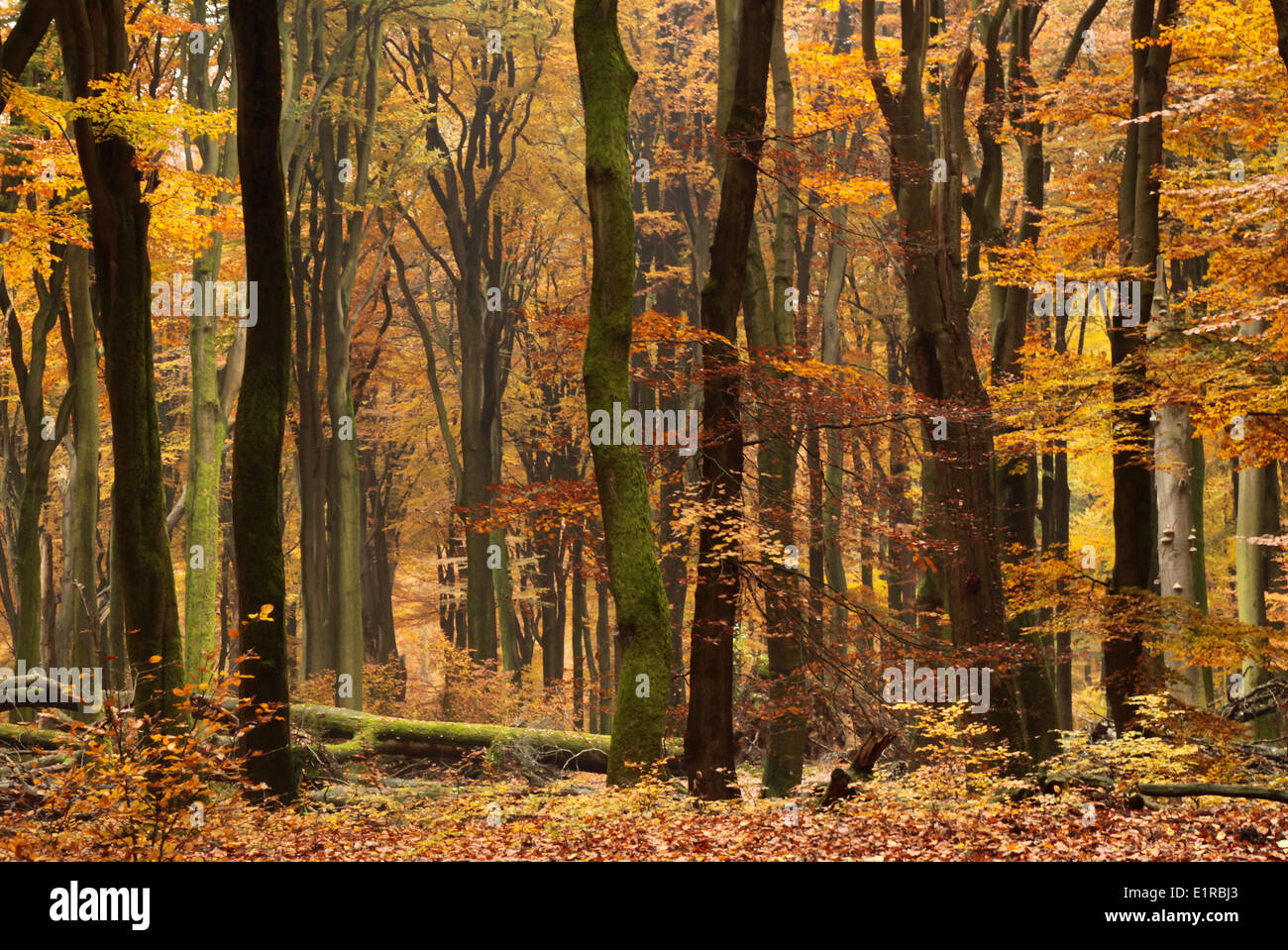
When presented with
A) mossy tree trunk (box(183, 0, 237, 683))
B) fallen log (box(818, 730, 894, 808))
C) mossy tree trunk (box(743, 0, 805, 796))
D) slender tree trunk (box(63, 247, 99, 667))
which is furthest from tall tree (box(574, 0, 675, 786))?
slender tree trunk (box(63, 247, 99, 667))

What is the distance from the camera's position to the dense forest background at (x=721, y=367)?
30.3ft

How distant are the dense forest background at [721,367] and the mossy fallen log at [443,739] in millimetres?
74

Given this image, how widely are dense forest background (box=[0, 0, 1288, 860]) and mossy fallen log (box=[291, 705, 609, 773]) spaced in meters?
0.07

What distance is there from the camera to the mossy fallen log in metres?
13.9

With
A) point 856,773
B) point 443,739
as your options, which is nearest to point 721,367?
point 856,773

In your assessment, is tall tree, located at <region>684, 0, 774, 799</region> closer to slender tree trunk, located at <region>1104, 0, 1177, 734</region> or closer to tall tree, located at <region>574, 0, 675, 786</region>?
tall tree, located at <region>574, 0, 675, 786</region>

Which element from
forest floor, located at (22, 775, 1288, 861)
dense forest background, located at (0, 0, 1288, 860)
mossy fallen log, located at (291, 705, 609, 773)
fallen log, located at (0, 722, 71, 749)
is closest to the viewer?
forest floor, located at (22, 775, 1288, 861)

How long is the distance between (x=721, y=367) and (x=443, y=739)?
23.1 ft

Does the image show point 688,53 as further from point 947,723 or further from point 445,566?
point 947,723

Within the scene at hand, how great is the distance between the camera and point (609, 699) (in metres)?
17.9

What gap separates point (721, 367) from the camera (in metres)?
9.95

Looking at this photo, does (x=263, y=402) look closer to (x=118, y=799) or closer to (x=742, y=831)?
(x=118, y=799)

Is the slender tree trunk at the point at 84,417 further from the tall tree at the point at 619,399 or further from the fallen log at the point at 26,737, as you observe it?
the tall tree at the point at 619,399
